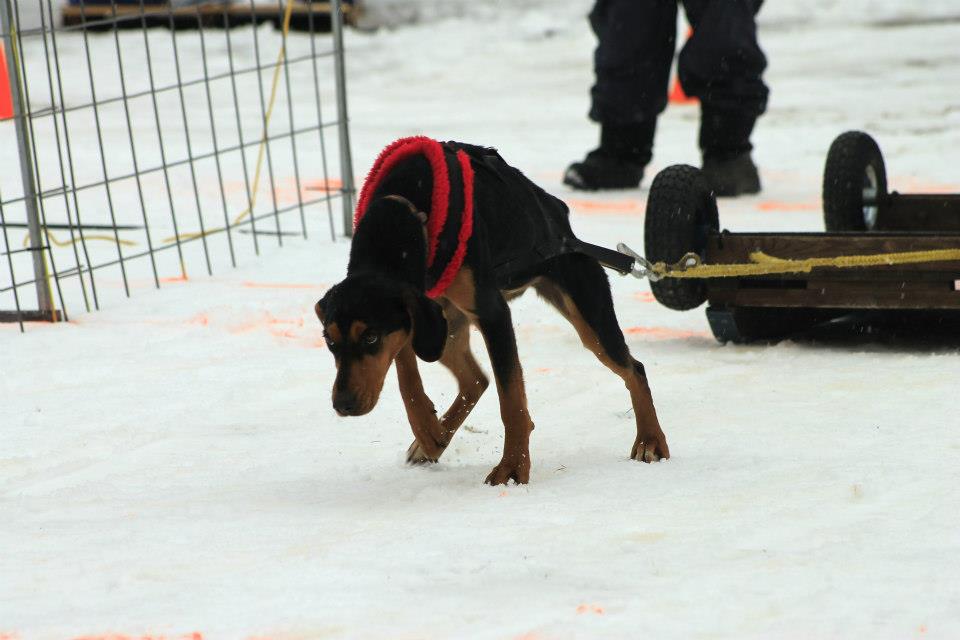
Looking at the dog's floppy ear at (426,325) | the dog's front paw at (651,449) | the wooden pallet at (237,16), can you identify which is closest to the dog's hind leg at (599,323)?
the dog's front paw at (651,449)

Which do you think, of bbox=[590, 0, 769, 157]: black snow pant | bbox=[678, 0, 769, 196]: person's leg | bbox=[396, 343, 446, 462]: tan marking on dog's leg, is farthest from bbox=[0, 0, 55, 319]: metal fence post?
bbox=[678, 0, 769, 196]: person's leg

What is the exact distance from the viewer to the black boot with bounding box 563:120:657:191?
7102 mm

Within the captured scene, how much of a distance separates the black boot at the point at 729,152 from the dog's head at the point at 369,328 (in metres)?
4.31

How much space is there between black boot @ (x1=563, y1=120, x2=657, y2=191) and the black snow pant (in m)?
0.07

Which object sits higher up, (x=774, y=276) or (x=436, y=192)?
(x=436, y=192)

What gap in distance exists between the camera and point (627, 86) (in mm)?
7062

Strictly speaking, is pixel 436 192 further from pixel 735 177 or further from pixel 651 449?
pixel 735 177

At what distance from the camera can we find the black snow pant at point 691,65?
6758 mm

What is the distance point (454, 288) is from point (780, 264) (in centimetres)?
150

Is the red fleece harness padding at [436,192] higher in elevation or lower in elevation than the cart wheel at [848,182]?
higher

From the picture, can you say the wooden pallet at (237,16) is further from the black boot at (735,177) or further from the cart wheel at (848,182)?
the cart wheel at (848,182)

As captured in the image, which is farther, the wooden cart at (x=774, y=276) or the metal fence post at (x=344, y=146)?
the metal fence post at (x=344, y=146)

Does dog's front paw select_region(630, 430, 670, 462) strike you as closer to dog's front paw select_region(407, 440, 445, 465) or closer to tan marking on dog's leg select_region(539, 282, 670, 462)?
tan marking on dog's leg select_region(539, 282, 670, 462)

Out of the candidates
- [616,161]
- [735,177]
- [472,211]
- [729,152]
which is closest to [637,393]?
[472,211]
